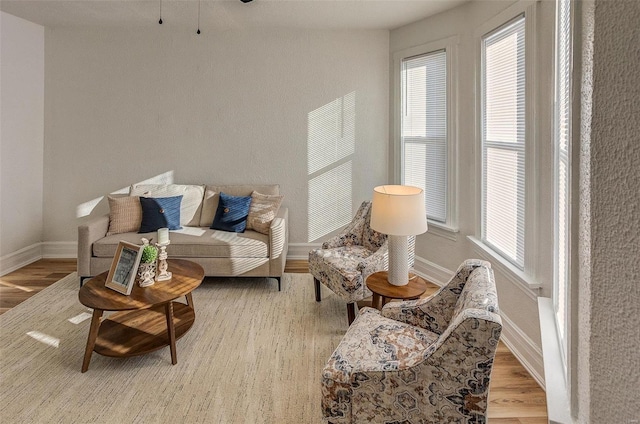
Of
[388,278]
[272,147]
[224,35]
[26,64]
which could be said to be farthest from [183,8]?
[388,278]

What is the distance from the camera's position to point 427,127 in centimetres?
421

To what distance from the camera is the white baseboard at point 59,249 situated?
16.0ft

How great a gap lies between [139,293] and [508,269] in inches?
98.6

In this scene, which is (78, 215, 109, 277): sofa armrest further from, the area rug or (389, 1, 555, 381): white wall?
(389, 1, 555, 381): white wall

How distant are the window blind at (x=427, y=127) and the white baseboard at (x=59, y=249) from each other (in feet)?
13.5

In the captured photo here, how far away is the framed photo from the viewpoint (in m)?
2.59

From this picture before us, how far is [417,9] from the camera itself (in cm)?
390

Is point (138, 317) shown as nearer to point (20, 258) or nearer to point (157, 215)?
point (157, 215)

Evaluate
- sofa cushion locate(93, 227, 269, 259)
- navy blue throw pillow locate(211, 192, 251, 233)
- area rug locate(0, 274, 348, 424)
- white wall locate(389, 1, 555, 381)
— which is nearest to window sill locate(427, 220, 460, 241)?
white wall locate(389, 1, 555, 381)

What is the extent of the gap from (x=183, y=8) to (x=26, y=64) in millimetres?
2044

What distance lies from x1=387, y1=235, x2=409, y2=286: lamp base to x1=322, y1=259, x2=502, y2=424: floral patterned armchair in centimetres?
70

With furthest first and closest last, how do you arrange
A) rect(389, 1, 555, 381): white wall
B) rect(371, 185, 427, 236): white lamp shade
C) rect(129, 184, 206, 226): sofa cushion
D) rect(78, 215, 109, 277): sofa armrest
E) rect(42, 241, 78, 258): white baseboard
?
1. rect(42, 241, 78, 258): white baseboard
2. rect(129, 184, 206, 226): sofa cushion
3. rect(78, 215, 109, 277): sofa armrest
4. rect(371, 185, 427, 236): white lamp shade
5. rect(389, 1, 555, 381): white wall

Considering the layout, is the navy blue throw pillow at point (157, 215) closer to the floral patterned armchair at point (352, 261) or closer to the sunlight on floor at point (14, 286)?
the sunlight on floor at point (14, 286)

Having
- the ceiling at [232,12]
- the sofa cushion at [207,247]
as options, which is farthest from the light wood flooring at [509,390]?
the ceiling at [232,12]
